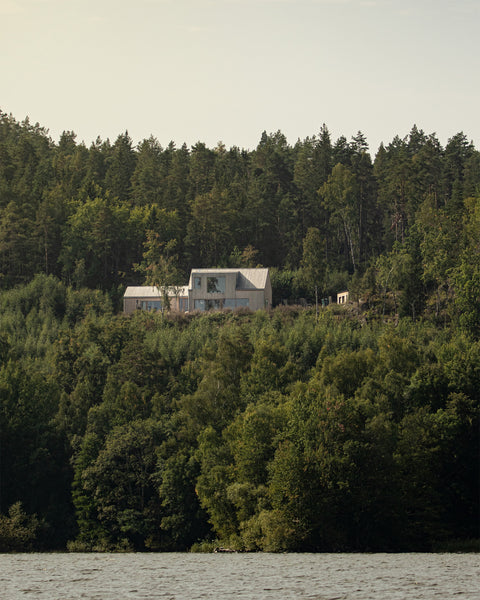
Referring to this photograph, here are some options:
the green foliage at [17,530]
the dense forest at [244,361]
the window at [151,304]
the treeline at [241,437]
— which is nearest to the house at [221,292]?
the window at [151,304]

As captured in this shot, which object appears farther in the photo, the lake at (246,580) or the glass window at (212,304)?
the glass window at (212,304)

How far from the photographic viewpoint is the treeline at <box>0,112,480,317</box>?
9650cm

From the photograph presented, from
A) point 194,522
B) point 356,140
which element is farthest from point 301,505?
point 356,140

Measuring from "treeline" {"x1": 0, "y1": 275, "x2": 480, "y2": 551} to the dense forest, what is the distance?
15cm

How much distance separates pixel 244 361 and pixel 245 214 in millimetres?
50808

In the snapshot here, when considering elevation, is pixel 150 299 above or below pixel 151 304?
above

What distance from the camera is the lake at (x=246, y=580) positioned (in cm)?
1795

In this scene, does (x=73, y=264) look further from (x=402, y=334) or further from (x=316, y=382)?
(x=316, y=382)

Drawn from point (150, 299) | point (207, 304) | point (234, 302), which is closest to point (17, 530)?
point (207, 304)

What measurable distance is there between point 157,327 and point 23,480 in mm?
24675

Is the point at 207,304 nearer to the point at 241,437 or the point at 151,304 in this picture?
the point at 151,304

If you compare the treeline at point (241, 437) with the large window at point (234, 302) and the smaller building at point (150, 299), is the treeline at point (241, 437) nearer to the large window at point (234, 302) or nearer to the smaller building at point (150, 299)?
the large window at point (234, 302)

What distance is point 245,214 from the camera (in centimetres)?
11512

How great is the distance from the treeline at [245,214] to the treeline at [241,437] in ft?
50.2
